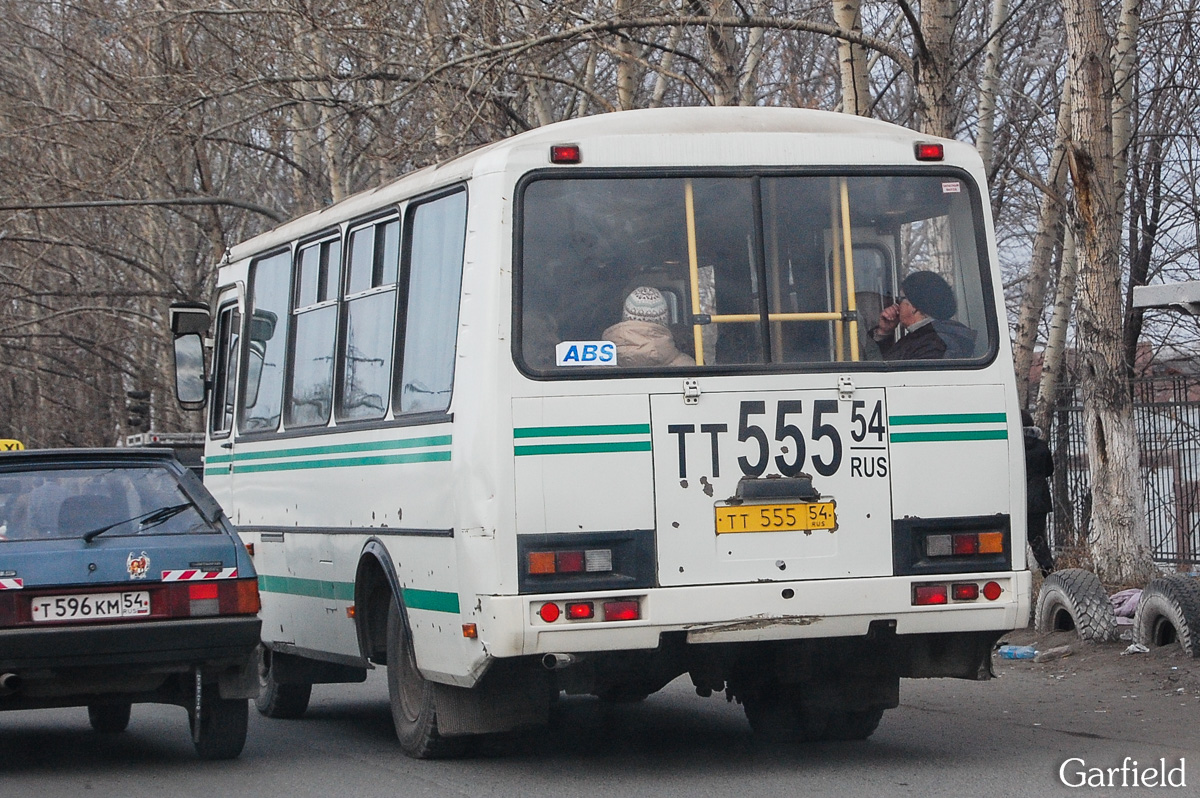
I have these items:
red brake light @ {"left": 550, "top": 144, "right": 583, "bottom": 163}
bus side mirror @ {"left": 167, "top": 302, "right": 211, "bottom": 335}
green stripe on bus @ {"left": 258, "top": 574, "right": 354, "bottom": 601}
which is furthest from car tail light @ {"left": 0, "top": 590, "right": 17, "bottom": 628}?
bus side mirror @ {"left": 167, "top": 302, "right": 211, "bottom": 335}

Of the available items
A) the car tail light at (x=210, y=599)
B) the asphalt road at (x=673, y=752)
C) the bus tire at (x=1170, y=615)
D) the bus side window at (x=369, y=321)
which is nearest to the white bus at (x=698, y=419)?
the bus side window at (x=369, y=321)

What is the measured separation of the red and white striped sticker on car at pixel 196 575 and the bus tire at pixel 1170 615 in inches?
237

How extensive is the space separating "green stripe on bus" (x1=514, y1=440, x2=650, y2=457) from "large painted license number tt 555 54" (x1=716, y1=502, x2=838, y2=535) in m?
0.45

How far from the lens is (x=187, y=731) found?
1079cm

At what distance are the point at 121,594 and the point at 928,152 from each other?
4.17 metres

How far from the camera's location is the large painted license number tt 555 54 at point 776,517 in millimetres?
7965

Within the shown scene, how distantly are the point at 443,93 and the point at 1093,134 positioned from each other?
6.48m

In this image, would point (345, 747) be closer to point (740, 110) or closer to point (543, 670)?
point (543, 670)

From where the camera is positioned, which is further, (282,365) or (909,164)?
(282,365)

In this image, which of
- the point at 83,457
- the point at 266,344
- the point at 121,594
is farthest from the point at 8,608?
the point at 266,344

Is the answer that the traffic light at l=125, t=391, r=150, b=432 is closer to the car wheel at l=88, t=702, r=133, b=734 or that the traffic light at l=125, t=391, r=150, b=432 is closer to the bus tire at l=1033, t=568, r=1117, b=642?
the bus tire at l=1033, t=568, r=1117, b=642

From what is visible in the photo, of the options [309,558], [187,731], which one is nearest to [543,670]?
[309,558]

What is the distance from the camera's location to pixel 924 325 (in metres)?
8.41

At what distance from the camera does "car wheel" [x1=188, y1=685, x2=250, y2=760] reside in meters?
9.05
